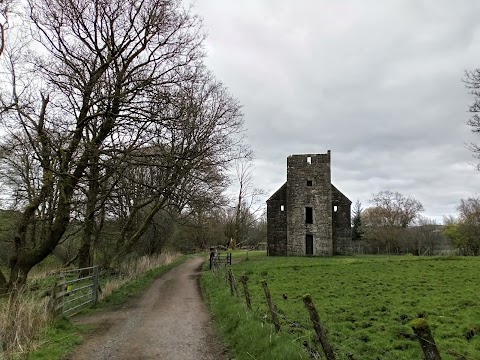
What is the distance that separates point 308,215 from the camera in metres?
41.8

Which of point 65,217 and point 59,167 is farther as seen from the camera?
point 65,217

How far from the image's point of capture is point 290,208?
41500 millimetres

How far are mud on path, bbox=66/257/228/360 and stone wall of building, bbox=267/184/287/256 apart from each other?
1028 inches

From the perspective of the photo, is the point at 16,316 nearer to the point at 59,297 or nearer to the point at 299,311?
the point at 59,297

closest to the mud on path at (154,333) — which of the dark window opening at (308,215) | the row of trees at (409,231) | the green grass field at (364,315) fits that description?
the green grass field at (364,315)

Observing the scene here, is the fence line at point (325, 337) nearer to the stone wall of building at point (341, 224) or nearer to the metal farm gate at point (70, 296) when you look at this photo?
the metal farm gate at point (70, 296)

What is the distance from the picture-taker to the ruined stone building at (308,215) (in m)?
40.6

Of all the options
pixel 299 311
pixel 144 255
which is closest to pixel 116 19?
pixel 299 311

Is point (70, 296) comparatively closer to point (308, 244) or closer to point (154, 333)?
point (154, 333)

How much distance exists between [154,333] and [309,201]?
3298 cm

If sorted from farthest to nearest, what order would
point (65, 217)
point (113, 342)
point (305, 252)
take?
point (305, 252) < point (65, 217) < point (113, 342)

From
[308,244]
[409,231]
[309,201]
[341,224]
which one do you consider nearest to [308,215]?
[309,201]

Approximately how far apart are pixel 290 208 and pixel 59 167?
104ft

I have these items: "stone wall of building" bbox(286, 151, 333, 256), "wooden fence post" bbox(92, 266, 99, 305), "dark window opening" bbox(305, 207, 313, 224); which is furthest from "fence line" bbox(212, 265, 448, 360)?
"dark window opening" bbox(305, 207, 313, 224)
